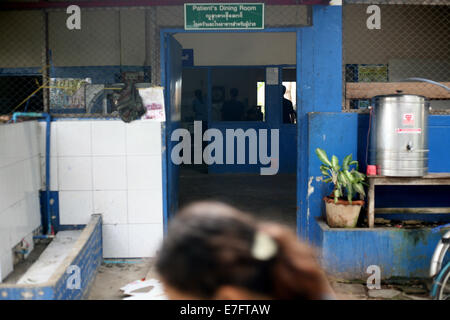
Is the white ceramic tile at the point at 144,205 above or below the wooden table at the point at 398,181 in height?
below

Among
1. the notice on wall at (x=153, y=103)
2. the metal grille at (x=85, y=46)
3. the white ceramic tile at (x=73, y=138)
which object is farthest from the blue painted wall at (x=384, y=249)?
the metal grille at (x=85, y=46)

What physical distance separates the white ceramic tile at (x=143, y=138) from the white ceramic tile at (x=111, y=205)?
1.53 ft

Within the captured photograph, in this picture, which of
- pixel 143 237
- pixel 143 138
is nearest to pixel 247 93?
pixel 143 138

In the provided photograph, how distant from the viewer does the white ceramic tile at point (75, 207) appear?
503cm

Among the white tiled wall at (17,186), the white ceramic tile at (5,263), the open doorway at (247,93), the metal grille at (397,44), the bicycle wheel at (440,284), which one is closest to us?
the bicycle wheel at (440,284)

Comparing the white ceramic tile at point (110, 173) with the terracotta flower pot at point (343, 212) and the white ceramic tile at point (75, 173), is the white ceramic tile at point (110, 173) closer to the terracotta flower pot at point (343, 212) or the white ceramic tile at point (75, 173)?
the white ceramic tile at point (75, 173)

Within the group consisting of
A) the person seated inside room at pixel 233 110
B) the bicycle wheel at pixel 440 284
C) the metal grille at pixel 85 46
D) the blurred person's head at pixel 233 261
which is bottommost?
the bicycle wheel at pixel 440 284

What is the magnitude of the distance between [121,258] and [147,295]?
1.02 metres

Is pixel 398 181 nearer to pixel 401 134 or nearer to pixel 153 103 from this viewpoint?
pixel 401 134

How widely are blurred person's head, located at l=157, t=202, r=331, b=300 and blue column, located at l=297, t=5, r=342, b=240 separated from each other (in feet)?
13.4

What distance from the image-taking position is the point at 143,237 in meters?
5.12

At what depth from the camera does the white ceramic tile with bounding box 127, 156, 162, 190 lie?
5.06m

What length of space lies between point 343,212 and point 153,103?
86.1 inches

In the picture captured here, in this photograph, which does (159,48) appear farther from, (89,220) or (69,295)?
(69,295)
